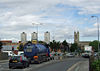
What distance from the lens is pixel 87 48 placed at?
67.2 metres

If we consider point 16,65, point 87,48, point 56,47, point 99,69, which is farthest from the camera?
point 56,47

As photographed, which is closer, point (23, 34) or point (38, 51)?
point (38, 51)

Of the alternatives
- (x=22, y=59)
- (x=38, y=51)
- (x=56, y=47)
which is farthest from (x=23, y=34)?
(x=22, y=59)

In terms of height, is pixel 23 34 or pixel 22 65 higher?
pixel 23 34

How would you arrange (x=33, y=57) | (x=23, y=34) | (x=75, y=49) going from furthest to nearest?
(x=75, y=49)
(x=23, y=34)
(x=33, y=57)

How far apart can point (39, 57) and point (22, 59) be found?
33.7 feet

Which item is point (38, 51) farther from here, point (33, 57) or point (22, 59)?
point (22, 59)

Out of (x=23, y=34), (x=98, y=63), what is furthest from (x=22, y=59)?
(x=23, y=34)

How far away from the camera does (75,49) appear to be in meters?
140

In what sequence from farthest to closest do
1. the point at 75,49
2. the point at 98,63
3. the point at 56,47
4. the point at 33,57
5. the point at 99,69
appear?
1. the point at 75,49
2. the point at 56,47
3. the point at 33,57
4. the point at 98,63
5. the point at 99,69

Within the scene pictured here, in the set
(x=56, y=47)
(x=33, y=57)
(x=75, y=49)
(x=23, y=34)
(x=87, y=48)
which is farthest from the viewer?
(x=75, y=49)

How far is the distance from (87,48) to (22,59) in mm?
42880

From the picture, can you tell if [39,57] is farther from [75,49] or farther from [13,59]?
[75,49]

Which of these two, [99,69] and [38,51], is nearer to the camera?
[99,69]
